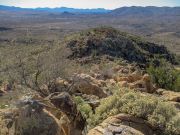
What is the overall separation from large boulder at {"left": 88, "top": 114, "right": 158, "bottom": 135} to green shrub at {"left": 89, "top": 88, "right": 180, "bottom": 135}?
6.6 inches

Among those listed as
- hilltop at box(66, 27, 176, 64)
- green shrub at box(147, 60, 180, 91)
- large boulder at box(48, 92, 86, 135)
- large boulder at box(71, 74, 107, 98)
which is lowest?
hilltop at box(66, 27, 176, 64)

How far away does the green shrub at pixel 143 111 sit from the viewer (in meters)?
9.55

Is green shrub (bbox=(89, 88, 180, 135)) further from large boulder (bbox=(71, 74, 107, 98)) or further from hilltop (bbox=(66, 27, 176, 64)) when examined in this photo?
hilltop (bbox=(66, 27, 176, 64))

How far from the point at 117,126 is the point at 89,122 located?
1743mm

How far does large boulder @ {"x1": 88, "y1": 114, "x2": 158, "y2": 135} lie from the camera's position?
8539 millimetres

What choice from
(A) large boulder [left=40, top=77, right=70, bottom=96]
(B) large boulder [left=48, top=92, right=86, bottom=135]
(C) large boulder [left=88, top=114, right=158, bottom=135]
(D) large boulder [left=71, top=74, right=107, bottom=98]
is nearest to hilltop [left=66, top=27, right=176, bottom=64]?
(A) large boulder [left=40, top=77, right=70, bottom=96]

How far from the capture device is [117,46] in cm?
5712

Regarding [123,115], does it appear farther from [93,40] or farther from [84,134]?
[93,40]

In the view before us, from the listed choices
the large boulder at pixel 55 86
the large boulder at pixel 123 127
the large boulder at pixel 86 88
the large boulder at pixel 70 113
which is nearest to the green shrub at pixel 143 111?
the large boulder at pixel 123 127

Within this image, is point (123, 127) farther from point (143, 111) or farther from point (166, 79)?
point (166, 79)

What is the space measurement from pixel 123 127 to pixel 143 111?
1216 millimetres

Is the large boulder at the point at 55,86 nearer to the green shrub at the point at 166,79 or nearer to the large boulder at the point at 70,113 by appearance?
the large boulder at the point at 70,113

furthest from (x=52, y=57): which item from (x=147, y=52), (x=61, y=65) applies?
(x=147, y=52)

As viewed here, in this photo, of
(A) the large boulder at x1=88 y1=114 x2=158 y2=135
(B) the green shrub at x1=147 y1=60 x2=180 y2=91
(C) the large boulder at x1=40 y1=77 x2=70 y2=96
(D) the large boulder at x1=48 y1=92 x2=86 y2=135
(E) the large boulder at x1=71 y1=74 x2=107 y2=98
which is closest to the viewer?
(A) the large boulder at x1=88 y1=114 x2=158 y2=135
